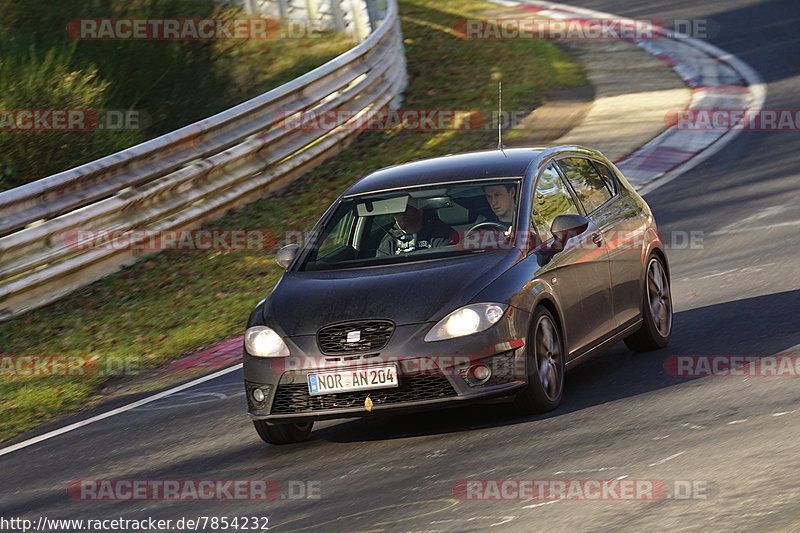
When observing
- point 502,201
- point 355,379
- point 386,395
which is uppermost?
point 502,201

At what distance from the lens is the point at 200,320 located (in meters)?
12.6

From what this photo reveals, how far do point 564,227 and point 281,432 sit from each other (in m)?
2.16

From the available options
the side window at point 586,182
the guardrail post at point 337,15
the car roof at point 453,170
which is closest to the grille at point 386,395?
the car roof at point 453,170

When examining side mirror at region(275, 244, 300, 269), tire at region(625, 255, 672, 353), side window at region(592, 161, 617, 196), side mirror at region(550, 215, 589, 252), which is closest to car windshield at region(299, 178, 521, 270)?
side mirror at region(275, 244, 300, 269)

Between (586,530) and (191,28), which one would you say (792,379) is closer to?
(586,530)

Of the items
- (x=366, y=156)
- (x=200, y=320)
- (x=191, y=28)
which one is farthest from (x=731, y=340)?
(x=191, y=28)

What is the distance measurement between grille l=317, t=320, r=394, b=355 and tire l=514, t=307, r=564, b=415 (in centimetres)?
84

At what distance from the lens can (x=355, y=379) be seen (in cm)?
764

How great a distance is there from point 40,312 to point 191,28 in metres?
8.07

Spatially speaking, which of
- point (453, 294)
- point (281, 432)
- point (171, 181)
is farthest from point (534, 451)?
point (171, 181)

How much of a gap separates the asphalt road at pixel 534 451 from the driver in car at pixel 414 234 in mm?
1058

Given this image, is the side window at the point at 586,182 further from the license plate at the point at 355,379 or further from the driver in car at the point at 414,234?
the license plate at the point at 355,379

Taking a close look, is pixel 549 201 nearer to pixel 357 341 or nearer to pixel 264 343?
pixel 357 341

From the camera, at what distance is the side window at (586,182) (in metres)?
9.42
